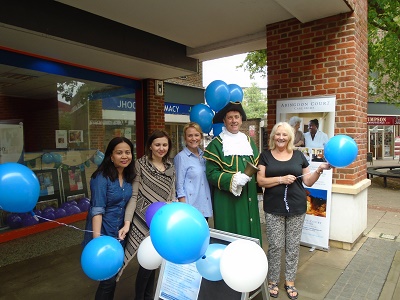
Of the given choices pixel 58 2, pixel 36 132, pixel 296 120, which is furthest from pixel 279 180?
pixel 36 132

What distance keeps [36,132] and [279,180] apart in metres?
4.52

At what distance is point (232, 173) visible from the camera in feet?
9.39

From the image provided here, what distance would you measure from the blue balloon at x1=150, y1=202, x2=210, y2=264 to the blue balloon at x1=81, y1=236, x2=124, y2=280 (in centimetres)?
65

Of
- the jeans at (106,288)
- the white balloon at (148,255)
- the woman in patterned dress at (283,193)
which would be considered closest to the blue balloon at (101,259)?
the white balloon at (148,255)

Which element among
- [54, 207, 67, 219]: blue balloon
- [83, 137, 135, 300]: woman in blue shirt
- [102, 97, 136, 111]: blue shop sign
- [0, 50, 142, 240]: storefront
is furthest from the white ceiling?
[54, 207, 67, 219]: blue balloon

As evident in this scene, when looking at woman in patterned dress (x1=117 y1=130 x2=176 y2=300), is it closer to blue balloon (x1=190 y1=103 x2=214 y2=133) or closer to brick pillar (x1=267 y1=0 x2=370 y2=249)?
blue balloon (x1=190 y1=103 x2=214 y2=133)

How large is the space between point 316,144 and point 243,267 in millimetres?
3049

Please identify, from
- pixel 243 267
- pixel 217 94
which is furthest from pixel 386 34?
pixel 243 267

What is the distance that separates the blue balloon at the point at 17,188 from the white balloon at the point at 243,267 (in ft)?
4.16

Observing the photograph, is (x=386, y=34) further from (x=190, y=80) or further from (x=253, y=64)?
(x=190, y=80)

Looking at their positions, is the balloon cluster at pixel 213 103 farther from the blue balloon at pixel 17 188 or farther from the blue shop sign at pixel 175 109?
the blue shop sign at pixel 175 109

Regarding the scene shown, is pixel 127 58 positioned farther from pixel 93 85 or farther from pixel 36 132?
pixel 36 132

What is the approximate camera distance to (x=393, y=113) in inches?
814

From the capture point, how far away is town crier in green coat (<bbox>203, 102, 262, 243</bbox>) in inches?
115
